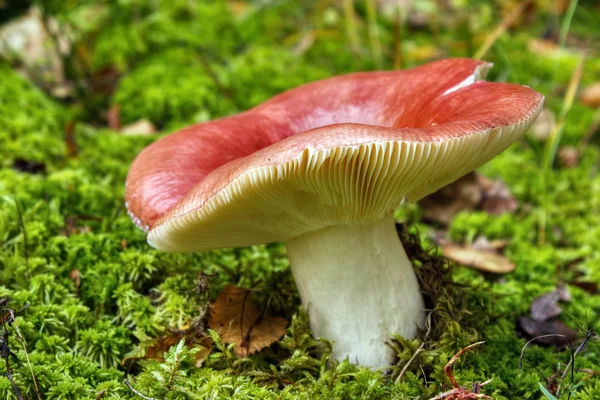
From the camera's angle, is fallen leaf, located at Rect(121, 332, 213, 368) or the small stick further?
fallen leaf, located at Rect(121, 332, 213, 368)

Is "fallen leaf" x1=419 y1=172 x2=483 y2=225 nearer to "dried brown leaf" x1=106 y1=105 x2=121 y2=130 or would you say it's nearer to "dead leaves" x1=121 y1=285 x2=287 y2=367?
"dead leaves" x1=121 y1=285 x2=287 y2=367

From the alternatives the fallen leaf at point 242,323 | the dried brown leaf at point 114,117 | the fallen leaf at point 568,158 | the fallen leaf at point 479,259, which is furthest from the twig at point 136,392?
the fallen leaf at point 568,158

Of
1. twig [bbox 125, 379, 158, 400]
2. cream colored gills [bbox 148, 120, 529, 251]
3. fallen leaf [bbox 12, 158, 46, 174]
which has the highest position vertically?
cream colored gills [bbox 148, 120, 529, 251]

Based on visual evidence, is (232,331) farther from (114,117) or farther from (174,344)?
(114,117)

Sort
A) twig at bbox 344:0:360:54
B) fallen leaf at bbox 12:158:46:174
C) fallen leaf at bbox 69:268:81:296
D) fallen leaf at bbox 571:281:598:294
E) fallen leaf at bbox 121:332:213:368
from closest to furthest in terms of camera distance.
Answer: fallen leaf at bbox 121:332:213:368, fallen leaf at bbox 69:268:81:296, fallen leaf at bbox 571:281:598:294, fallen leaf at bbox 12:158:46:174, twig at bbox 344:0:360:54

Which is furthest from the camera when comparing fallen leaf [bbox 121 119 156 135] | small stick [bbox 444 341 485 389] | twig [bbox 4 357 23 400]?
fallen leaf [bbox 121 119 156 135]

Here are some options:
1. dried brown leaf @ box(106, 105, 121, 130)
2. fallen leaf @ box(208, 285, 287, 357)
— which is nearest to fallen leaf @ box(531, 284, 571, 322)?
fallen leaf @ box(208, 285, 287, 357)

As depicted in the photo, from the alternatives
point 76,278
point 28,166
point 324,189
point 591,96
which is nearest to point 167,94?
point 28,166
